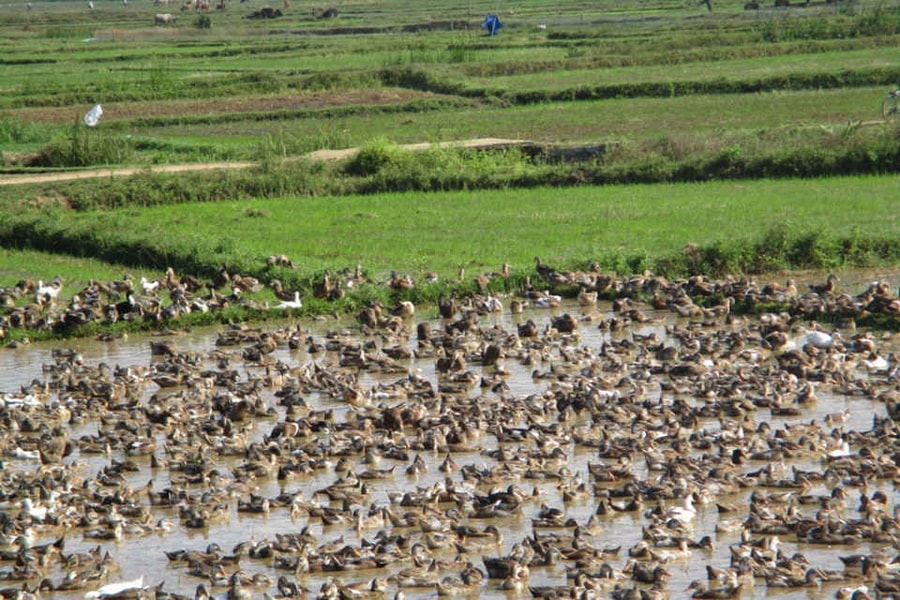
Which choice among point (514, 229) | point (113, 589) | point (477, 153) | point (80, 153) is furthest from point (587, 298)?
point (80, 153)

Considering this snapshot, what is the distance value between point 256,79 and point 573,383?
41.5 metres

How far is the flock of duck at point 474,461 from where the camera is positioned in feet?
35.6

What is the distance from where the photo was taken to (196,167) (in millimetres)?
33375

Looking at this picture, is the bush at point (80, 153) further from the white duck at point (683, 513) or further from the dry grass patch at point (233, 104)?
the white duck at point (683, 513)

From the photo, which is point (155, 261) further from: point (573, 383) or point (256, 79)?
point (256, 79)

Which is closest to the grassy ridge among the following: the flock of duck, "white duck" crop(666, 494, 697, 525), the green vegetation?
the green vegetation

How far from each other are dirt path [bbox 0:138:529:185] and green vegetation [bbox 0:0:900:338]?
66 cm

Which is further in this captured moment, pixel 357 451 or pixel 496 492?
pixel 357 451

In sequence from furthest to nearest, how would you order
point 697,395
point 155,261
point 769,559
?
point 155,261 < point 697,395 < point 769,559

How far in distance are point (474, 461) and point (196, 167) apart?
21.4m

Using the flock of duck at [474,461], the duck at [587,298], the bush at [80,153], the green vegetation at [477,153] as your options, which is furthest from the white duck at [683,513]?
the bush at [80,153]

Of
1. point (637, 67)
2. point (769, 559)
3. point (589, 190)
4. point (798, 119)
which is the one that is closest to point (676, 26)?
point (637, 67)

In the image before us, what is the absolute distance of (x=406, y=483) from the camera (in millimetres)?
13141

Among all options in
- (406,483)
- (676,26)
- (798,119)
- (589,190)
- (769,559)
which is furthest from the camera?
(676,26)
